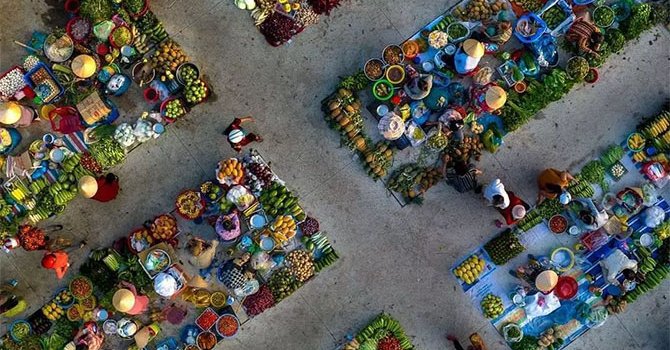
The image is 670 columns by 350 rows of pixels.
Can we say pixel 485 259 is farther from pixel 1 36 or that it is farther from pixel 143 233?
pixel 1 36

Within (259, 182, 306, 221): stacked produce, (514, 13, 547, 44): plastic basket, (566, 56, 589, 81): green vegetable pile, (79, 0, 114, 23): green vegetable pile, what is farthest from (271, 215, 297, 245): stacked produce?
(566, 56, 589, 81): green vegetable pile


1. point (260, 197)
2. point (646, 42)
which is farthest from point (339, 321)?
point (646, 42)

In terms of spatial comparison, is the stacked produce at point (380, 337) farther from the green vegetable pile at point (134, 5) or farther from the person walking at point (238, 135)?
the green vegetable pile at point (134, 5)

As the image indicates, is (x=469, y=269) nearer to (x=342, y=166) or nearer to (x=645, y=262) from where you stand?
(x=342, y=166)

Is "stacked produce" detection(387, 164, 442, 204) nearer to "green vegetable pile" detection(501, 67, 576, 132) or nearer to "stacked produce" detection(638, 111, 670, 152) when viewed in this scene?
"green vegetable pile" detection(501, 67, 576, 132)

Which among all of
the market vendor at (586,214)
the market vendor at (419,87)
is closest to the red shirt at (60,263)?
the market vendor at (419,87)

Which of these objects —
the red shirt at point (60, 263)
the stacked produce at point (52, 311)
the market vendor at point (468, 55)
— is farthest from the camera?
the stacked produce at point (52, 311)
